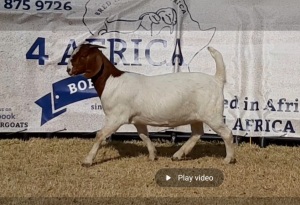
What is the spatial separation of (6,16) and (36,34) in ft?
1.79

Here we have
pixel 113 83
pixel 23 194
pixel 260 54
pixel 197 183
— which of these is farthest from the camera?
pixel 260 54

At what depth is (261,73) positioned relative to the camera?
12039mm

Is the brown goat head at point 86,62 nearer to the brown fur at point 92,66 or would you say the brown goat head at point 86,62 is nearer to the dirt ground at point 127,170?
the brown fur at point 92,66

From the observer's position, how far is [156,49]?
12.2m

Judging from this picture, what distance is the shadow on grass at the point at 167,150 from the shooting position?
36.5 feet

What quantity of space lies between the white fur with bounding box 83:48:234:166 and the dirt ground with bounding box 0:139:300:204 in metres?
0.52

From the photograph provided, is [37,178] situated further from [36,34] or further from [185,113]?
[36,34]

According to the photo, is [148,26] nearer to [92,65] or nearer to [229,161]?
[92,65]

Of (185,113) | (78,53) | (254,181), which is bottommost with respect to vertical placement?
(254,181)

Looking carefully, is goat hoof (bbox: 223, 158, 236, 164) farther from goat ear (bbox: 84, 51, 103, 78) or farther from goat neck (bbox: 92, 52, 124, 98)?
goat ear (bbox: 84, 51, 103, 78)

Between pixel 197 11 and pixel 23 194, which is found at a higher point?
pixel 197 11

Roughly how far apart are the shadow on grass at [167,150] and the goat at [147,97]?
0.78 meters

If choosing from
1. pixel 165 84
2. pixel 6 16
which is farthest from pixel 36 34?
pixel 165 84

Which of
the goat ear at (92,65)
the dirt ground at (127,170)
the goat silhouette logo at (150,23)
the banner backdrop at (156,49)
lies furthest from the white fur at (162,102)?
the goat silhouette logo at (150,23)
